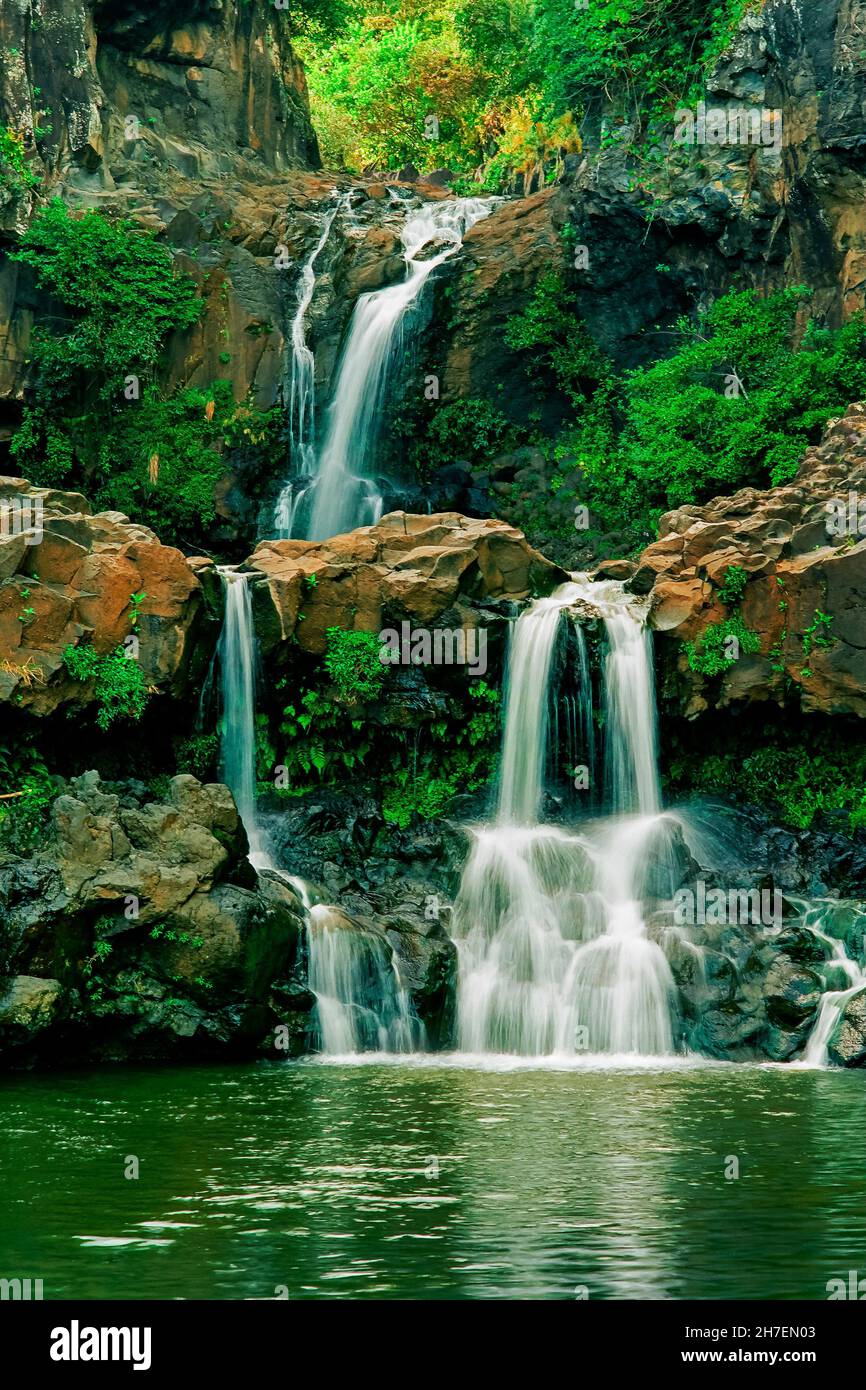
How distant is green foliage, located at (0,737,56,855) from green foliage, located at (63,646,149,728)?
0.88 metres

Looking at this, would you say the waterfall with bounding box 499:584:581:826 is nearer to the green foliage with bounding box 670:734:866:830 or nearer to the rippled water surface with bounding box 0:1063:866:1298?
the green foliage with bounding box 670:734:866:830

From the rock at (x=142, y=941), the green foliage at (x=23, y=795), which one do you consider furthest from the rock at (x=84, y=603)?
the rock at (x=142, y=941)

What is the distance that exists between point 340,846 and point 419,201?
16.5 meters

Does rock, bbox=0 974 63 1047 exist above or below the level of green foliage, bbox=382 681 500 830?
below

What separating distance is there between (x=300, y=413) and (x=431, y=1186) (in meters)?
19.2

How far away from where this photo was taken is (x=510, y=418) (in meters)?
26.6

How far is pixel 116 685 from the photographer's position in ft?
53.2

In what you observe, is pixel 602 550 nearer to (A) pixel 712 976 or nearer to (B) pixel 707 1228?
(A) pixel 712 976

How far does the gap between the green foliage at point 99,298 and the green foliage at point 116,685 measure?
1021 cm

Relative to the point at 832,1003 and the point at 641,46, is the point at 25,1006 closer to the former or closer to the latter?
the point at 832,1003

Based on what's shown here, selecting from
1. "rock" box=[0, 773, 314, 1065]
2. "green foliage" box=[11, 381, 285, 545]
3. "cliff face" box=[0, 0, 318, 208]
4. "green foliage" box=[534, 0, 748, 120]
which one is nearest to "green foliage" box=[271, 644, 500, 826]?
"rock" box=[0, 773, 314, 1065]

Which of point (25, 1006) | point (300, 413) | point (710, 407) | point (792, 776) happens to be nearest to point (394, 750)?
point (792, 776)

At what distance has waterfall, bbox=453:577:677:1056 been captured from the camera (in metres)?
14.7

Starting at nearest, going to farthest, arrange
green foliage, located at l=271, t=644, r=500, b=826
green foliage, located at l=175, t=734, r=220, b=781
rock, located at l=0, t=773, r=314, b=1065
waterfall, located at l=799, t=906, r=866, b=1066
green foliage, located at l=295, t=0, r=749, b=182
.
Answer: rock, located at l=0, t=773, r=314, b=1065 → waterfall, located at l=799, t=906, r=866, b=1066 → green foliage, located at l=175, t=734, r=220, b=781 → green foliage, located at l=271, t=644, r=500, b=826 → green foliage, located at l=295, t=0, r=749, b=182
